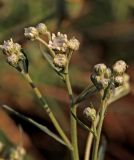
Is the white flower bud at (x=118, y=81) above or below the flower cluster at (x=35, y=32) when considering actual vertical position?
below

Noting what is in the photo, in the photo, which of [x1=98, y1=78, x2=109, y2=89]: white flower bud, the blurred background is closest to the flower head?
[x1=98, y1=78, x2=109, y2=89]: white flower bud

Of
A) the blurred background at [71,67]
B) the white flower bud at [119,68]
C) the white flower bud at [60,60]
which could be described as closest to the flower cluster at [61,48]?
the white flower bud at [60,60]

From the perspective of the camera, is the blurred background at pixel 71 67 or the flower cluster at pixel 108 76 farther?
the blurred background at pixel 71 67

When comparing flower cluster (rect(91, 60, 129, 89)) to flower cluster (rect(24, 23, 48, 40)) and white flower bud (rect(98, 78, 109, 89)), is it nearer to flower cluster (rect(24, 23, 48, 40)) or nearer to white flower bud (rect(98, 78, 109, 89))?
white flower bud (rect(98, 78, 109, 89))

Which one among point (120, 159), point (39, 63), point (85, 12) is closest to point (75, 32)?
point (85, 12)

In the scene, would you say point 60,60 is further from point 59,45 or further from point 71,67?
point 71,67

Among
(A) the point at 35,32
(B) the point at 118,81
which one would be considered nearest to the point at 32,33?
(A) the point at 35,32

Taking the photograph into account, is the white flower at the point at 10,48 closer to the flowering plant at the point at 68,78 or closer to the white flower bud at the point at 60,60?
the flowering plant at the point at 68,78
